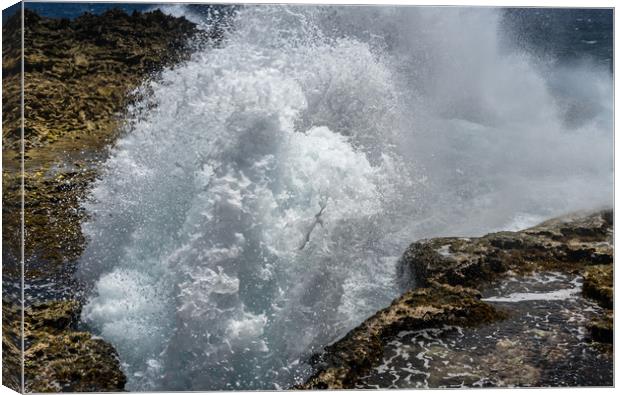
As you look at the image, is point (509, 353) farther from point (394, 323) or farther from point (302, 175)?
point (302, 175)

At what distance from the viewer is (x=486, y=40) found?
6.95 m

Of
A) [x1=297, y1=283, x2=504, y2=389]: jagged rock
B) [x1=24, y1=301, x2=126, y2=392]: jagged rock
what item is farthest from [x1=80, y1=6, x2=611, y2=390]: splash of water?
[x1=24, y1=301, x2=126, y2=392]: jagged rock

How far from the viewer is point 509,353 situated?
6.73 meters

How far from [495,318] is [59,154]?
3843 millimetres

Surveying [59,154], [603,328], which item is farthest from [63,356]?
[603,328]

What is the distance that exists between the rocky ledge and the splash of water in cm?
19

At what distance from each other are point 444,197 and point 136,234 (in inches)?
102

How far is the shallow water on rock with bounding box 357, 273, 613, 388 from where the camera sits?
260 inches

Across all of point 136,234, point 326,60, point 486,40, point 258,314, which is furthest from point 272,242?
point 486,40

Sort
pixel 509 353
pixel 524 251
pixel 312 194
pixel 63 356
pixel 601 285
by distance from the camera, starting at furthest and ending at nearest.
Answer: pixel 524 251 → pixel 601 285 → pixel 312 194 → pixel 509 353 → pixel 63 356

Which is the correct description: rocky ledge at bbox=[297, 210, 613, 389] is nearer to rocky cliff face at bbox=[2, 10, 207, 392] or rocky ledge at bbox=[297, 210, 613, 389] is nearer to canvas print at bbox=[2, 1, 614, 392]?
canvas print at bbox=[2, 1, 614, 392]

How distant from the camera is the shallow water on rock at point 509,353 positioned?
6609 mm

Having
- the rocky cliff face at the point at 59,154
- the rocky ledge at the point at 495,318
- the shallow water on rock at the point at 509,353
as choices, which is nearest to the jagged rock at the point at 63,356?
the rocky cliff face at the point at 59,154

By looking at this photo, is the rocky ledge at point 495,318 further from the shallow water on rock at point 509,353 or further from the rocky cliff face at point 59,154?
the rocky cliff face at point 59,154
